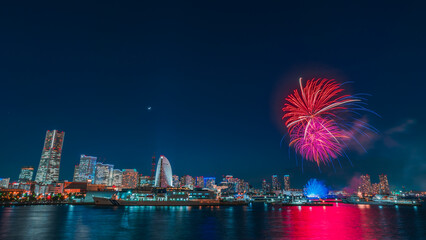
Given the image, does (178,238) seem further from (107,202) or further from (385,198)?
(385,198)

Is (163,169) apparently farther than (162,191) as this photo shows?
Yes

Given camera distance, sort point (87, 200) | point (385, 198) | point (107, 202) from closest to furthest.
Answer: point (107, 202) → point (87, 200) → point (385, 198)

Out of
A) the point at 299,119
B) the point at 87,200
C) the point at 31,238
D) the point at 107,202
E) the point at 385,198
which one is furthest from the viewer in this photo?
the point at 385,198

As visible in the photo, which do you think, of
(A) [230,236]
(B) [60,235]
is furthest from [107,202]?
(A) [230,236]

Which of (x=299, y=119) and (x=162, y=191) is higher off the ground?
(x=299, y=119)

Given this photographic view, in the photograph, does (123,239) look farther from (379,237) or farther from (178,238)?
(379,237)

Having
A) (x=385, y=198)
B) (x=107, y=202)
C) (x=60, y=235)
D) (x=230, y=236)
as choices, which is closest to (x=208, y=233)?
(x=230, y=236)
